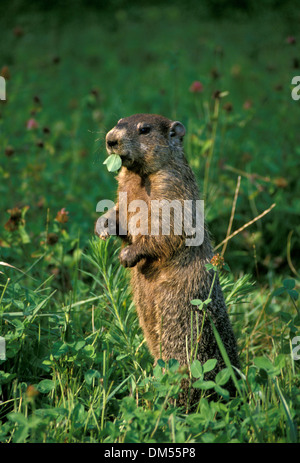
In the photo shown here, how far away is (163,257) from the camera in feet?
11.0

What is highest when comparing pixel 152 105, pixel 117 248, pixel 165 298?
pixel 152 105

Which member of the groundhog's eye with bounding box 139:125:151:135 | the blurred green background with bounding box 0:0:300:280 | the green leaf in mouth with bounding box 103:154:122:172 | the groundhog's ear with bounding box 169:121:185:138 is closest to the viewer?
the green leaf in mouth with bounding box 103:154:122:172

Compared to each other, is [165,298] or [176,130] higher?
[176,130]

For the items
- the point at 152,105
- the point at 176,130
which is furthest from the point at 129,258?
the point at 152,105

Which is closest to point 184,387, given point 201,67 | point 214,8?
point 201,67

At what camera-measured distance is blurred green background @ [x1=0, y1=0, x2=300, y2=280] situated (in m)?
5.03

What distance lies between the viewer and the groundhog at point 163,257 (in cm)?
327

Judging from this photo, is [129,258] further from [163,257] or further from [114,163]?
[114,163]

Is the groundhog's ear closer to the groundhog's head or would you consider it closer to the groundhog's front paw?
the groundhog's head

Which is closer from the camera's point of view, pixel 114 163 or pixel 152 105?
pixel 114 163

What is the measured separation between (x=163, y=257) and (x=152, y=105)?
497 cm

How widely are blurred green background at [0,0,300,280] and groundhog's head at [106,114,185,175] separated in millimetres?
327

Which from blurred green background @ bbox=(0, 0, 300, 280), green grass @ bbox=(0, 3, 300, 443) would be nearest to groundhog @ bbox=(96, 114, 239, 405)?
green grass @ bbox=(0, 3, 300, 443)
